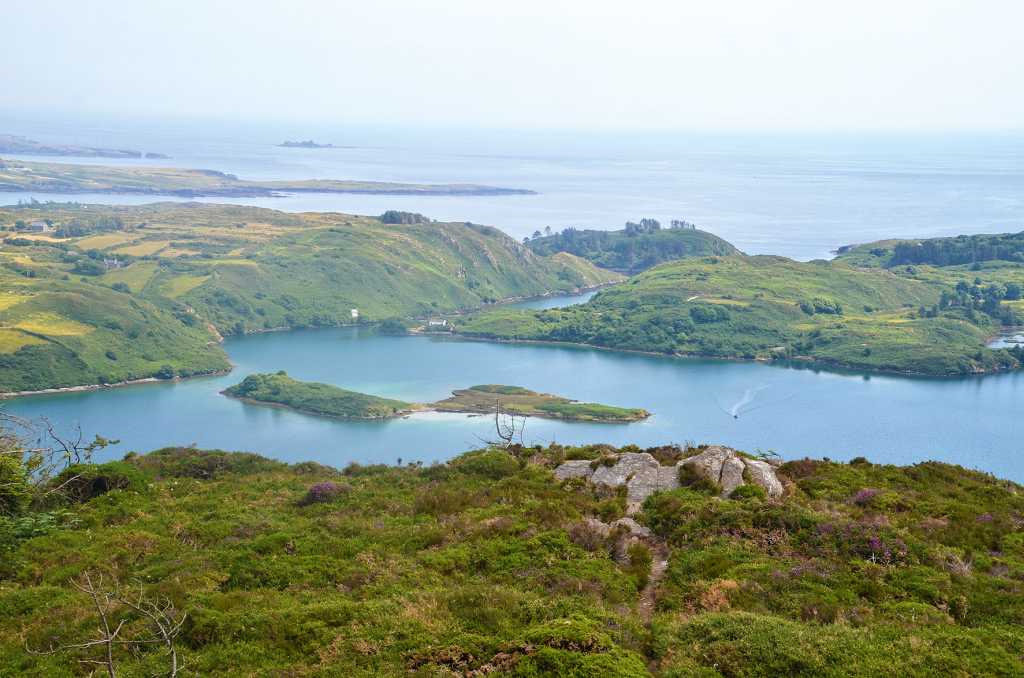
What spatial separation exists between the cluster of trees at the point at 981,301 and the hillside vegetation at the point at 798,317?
216 mm

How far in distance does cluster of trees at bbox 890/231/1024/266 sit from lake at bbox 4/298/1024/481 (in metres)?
67.1

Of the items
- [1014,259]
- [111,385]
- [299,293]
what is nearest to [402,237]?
[299,293]

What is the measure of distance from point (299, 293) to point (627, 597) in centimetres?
13001

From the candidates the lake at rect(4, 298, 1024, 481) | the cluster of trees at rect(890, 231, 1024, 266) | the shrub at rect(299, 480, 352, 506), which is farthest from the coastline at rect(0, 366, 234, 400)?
the cluster of trees at rect(890, 231, 1024, 266)

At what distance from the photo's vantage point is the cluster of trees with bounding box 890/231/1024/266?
16462cm

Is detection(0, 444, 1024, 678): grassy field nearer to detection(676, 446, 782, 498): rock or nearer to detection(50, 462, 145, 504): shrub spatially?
detection(50, 462, 145, 504): shrub

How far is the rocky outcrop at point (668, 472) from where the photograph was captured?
23.1m

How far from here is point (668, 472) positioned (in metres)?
24.3

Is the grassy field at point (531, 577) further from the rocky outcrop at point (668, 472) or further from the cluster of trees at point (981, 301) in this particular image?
the cluster of trees at point (981, 301)

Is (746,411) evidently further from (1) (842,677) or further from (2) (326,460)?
(1) (842,677)

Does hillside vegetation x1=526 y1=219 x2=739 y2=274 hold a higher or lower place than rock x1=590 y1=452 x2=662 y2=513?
lower

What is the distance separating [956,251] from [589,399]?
4227 inches

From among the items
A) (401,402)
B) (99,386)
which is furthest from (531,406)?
(99,386)

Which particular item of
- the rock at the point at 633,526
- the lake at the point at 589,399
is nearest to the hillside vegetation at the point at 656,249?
the lake at the point at 589,399
